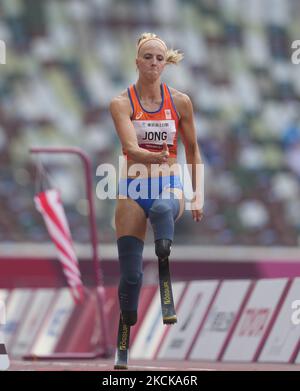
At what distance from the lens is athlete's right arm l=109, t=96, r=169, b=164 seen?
320 inches

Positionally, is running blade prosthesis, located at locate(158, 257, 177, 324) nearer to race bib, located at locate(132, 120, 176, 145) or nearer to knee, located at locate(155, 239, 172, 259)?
knee, located at locate(155, 239, 172, 259)

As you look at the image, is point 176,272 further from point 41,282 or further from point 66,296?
point 66,296

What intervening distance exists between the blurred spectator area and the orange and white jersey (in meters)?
17.6

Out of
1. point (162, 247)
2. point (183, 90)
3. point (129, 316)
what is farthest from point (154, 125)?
point (183, 90)

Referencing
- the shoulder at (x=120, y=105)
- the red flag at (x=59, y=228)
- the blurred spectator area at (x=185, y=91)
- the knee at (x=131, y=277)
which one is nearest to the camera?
the shoulder at (x=120, y=105)

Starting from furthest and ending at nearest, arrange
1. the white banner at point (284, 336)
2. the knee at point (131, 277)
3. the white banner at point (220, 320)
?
the white banner at point (220, 320), the white banner at point (284, 336), the knee at point (131, 277)

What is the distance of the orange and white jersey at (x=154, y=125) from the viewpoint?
8.44 m

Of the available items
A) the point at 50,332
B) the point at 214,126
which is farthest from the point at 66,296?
the point at 214,126

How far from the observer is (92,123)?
29781mm

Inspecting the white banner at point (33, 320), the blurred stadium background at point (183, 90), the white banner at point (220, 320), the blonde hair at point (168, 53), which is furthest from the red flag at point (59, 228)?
the blurred stadium background at point (183, 90)

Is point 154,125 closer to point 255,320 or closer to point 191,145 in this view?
point 191,145

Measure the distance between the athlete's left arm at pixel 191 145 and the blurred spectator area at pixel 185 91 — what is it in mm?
17402

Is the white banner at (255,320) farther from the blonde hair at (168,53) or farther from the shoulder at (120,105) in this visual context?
the shoulder at (120,105)

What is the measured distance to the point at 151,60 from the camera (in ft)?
27.7
